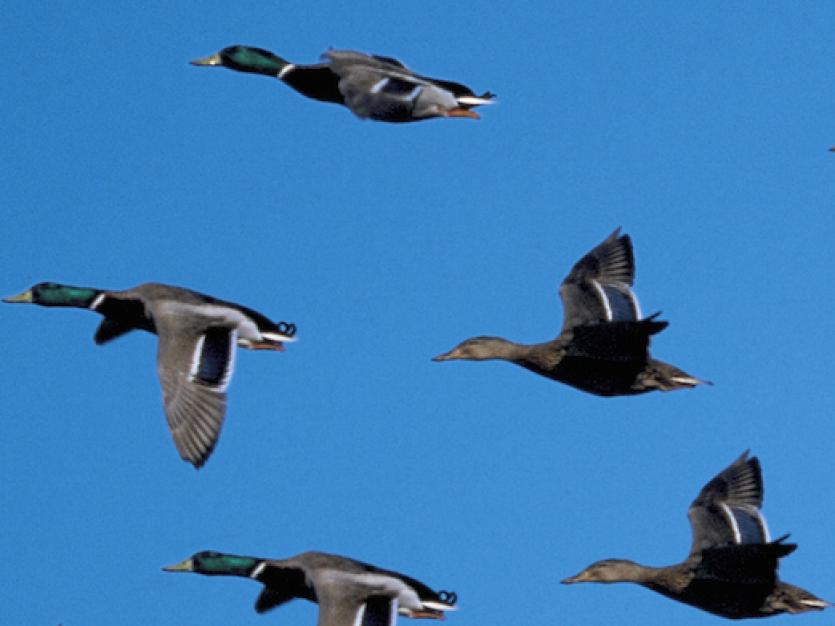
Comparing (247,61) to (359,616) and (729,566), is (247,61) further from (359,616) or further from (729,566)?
(729,566)

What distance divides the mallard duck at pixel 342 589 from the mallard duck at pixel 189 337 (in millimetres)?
1775

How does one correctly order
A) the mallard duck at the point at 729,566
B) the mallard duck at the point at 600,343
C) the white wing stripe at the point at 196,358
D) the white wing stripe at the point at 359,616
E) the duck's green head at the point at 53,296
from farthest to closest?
the duck's green head at the point at 53,296 < the mallard duck at the point at 600,343 < the mallard duck at the point at 729,566 < the white wing stripe at the point at 196,358 < the white wing stripe at the point at 359,616

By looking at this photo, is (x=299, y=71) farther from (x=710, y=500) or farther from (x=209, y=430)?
(x=710, y=500)

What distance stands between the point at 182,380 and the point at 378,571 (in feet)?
7.59

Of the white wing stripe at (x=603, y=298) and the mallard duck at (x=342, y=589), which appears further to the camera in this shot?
the white wing stripe at (x=603, y=298)

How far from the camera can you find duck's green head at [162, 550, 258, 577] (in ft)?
75.3

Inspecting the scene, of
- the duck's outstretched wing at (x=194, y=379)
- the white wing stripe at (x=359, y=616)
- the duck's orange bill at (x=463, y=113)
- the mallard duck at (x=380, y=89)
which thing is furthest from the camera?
the duck's orange bill at (x=463, y=113)

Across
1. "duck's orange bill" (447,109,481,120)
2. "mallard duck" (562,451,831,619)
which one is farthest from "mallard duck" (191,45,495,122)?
"mallard duck" (562,451,831,619)

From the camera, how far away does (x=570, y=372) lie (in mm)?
22641

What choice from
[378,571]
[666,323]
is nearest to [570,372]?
[666,323]

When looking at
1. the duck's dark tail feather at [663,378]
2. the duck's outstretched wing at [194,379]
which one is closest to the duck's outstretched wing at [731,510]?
the duck's dark tail feather at [663,378]

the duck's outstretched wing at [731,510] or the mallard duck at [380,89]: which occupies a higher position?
the mallard duck at [380,89]

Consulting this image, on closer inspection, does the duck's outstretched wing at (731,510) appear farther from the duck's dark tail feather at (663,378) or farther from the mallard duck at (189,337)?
the mallard duck at (189,337)

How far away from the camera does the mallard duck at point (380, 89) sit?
20453 mm
